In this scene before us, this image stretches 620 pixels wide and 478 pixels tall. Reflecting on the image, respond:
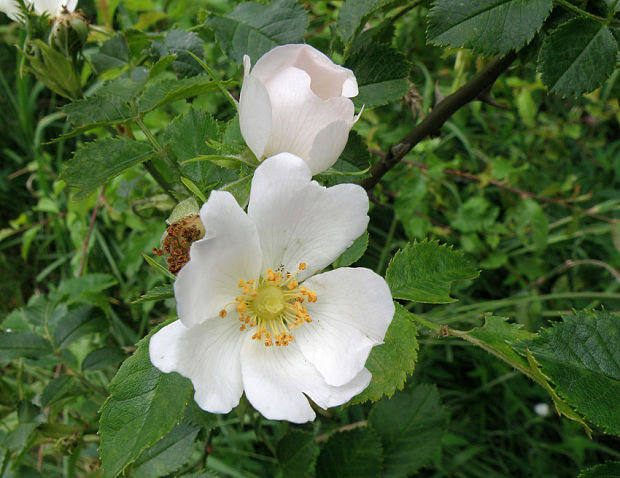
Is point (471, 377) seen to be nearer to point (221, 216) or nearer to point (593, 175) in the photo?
point (593, 175)

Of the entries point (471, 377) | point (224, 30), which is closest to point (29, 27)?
point (224, 30)

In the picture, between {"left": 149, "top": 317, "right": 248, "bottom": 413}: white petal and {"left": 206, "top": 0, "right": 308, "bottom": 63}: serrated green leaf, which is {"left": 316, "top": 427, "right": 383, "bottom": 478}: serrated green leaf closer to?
{"left": 149, "top": 317, "right": 248, "bottom": 413}: white petal

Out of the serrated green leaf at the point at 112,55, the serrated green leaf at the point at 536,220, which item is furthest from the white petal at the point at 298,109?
the serrated green leaf at the point at 536,220

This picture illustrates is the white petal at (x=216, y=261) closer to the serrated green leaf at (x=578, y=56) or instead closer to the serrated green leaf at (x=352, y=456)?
the serrated green leaf at (x=578, y=56)

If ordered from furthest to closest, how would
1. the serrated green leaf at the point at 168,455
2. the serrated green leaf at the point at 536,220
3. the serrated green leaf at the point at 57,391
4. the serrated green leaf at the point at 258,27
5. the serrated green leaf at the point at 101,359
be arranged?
the serrated green leaf at the point at 536,220 → the serrated green leaf at the point at 101,359 → the serrated green leaf at the point at 57,391 → the serrated green leaf at the point at 168,455 → the serrated green leaf at the point at 258,27

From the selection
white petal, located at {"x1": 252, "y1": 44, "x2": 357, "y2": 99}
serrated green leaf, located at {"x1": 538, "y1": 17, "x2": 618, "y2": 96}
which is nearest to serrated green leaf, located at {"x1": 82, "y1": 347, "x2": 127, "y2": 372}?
white petal, located at {"x1": 252, "y1": 44, "x2": 357, "y2": 99}

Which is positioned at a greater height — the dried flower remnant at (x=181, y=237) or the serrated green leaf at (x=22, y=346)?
the dried flower remnant at (x=181, y=237)

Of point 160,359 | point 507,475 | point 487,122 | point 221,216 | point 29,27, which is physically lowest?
point 507,475

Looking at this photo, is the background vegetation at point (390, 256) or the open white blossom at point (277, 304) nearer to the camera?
the open white blossom at point (277, 304)

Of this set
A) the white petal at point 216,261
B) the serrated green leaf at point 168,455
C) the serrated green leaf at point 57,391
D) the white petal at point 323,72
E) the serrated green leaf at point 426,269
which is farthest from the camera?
the serrated green leaf at point 57,391
